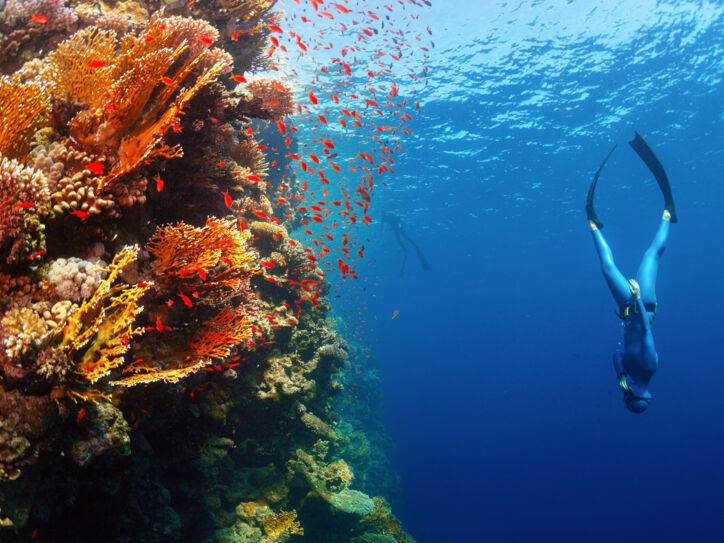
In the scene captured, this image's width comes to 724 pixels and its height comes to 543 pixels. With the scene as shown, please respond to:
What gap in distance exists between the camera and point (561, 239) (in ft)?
186

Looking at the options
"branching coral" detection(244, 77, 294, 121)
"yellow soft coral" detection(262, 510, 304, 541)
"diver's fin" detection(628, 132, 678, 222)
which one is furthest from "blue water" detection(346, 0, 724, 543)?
"yellow soft coral" detection(262, 510, 304, 541)

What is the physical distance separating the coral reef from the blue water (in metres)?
8.60

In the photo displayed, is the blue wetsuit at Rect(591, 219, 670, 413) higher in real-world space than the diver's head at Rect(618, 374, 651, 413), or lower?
higher

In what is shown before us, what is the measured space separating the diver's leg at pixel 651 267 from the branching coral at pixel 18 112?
12386 millimetres

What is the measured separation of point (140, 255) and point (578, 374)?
145899 mm

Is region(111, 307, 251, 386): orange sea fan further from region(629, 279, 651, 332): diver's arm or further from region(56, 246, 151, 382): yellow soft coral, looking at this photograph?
region(629, 279, 651, 332): diver's arm

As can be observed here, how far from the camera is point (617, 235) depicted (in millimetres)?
52062

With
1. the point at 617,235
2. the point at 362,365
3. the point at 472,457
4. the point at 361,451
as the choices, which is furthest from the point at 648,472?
the point at 361,451

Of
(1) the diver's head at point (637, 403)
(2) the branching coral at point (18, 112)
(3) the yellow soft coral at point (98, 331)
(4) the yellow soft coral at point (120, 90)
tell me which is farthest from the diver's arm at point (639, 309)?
(2) the branching coral at point (18, 112)

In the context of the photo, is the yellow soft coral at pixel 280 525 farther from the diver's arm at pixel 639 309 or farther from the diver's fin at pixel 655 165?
the diver's fin at pixel 655 165

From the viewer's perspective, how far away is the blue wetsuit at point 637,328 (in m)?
8.32

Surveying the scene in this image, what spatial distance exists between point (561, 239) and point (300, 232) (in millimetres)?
41959

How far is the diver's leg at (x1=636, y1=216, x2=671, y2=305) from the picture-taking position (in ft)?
31.7

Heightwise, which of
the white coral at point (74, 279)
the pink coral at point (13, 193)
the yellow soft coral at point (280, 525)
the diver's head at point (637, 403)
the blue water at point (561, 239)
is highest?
the blue water at point (561, 239)
